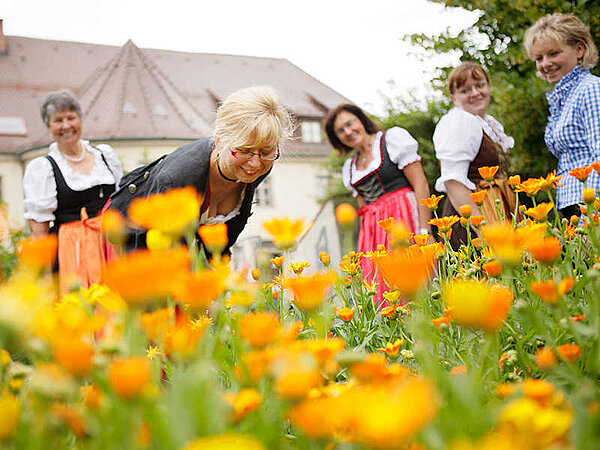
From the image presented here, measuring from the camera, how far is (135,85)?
18938mm

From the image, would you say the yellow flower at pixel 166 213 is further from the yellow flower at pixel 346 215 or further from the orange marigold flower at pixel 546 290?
the yellow flower at pixel 346 215

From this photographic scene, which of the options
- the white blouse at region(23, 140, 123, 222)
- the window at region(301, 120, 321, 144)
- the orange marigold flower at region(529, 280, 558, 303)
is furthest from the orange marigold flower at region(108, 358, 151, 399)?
the window at region(301, 120, 321, 144)

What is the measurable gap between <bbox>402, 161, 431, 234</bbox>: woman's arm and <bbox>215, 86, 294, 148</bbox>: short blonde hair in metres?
1.15

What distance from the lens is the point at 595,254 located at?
1.28m

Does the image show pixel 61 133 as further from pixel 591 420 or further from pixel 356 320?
pixel 591 420

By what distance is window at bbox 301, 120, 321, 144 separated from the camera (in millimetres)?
19953

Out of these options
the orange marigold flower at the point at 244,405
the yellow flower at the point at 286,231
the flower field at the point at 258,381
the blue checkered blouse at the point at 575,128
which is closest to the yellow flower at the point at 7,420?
the flower field at the point at 258,381

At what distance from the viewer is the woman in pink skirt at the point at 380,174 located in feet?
10.6

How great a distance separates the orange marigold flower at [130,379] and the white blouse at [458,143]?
2.42 meters

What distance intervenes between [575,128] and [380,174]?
1.14 meters

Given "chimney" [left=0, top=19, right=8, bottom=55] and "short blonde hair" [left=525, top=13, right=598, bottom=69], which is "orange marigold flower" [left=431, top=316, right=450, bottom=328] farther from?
"chimney" [left=0, top=19, right=8, bottom=55]

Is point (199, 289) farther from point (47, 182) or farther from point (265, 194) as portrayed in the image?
point (265, 194)

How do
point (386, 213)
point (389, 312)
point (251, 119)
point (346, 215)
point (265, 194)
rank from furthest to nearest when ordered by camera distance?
1. point (265, 194)
2. point (386, 213)
3. point (251, 119)
4. point (346, 215)
5. point (389, 312)

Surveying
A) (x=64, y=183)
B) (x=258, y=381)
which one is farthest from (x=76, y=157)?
(x=258, y=381)
